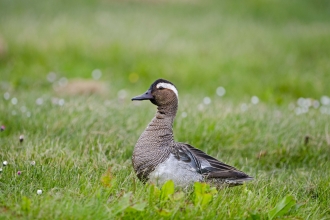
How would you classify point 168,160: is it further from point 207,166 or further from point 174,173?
point 207,166

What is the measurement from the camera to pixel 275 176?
5.60 meters

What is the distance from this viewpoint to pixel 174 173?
4.37m

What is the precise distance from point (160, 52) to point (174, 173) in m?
8.20

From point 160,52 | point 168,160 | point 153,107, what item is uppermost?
point 160,52

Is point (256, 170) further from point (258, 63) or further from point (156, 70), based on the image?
point (258, 63)

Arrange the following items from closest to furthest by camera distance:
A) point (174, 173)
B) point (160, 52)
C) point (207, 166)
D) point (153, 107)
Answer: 1. point (174, 173)
2. point (207, 166)
3. point (153, 107)
4. point (160, 52)

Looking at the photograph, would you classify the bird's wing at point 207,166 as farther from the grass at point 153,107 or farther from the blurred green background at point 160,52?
the blurred green background at point 160,52

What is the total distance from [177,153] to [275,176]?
1.64 metres

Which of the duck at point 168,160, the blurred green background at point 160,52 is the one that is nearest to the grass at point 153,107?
the blurred green background at point 160,52

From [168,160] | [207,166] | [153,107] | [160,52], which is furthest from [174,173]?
[160,52]

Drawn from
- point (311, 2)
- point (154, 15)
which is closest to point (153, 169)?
point (154, 15)

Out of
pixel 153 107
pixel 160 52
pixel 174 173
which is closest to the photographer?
pixel 174 173

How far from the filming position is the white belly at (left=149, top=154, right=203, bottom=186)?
4.36 meters

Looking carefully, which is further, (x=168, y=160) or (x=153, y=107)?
(x=153, y=107)
